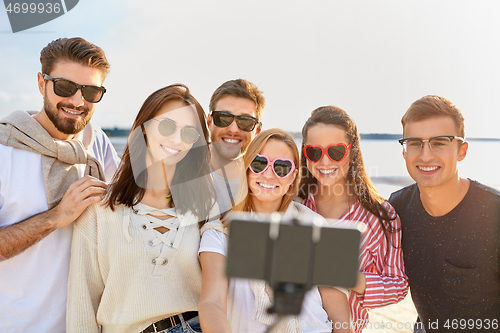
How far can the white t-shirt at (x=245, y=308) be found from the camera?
251 centimetres

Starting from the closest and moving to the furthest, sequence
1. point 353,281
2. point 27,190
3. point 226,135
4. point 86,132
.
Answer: point 353,281 → point 27,190 → point 86,132 → point 226,135

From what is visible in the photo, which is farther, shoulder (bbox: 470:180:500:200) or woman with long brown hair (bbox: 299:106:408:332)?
shoulder (bbox: 470:180:500:200)

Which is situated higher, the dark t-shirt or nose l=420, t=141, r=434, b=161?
nose l=420, t=141, r=434, b=161

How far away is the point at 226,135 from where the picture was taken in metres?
3.93

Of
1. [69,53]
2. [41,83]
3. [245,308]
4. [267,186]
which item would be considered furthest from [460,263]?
[41,83]

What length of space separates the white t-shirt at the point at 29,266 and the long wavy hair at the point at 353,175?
2.06 metres

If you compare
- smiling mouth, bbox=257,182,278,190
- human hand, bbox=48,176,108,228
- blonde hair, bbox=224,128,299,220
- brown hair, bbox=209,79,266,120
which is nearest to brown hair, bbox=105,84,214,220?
human hand, bbox=48,176,108,228

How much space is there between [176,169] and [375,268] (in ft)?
5.86

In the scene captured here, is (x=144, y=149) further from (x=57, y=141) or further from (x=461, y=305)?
Answer: (x=461, y=305)

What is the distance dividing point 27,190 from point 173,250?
3.77 ft

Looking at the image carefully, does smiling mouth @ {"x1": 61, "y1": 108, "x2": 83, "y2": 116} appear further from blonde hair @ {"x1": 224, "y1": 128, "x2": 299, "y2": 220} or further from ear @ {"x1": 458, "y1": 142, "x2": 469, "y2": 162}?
ear @ {"x1": 458, "y1": 142, "x2": 469, "y2": 162}

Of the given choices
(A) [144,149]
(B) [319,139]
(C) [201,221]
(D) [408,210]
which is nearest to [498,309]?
(D) [408,210]

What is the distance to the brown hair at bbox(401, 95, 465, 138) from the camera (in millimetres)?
3268

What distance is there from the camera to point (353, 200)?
10.9 feet
